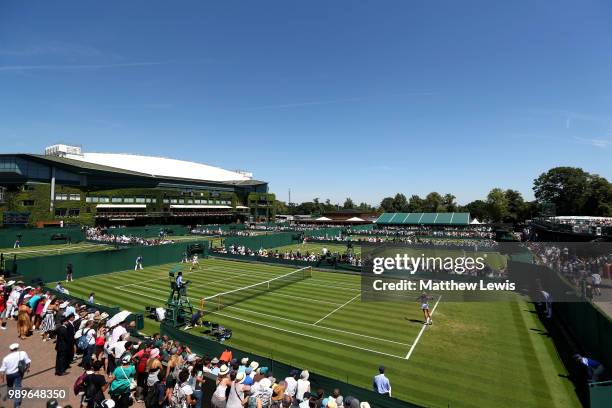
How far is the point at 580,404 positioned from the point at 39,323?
24786 millimetres

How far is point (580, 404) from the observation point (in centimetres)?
1292

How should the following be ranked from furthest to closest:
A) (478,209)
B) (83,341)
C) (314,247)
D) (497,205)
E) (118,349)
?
(478,209) → (497,205) → (314,247) → (83,341) → (118,349)

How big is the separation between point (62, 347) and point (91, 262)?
26912 mm

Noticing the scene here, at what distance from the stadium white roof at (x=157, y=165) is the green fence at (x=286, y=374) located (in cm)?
10920

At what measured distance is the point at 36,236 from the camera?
5641 centimetres

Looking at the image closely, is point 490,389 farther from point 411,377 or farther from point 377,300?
point 377,300

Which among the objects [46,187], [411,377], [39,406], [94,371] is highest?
[46,187]

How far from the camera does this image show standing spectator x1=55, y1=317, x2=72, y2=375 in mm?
12391

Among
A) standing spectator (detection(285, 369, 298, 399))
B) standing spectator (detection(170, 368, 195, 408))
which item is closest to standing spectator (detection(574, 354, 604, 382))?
standing spectator (detection(285, 369, 298, 399))

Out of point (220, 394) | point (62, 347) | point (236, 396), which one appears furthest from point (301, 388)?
point (62, 347)

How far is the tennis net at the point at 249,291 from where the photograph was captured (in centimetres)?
2589

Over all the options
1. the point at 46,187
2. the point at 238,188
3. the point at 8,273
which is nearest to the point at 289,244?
the point at 8,273

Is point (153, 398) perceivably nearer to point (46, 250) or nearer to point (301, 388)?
point (301, 388)

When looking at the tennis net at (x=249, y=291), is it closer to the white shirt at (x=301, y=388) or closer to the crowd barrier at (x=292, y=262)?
the crowd barrier at (x=292, y=262)
